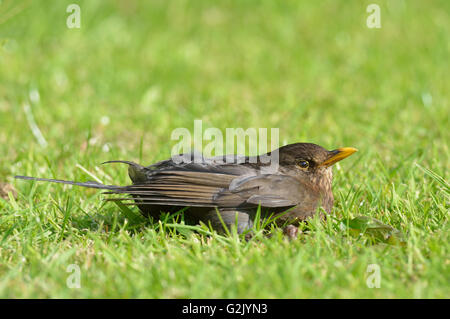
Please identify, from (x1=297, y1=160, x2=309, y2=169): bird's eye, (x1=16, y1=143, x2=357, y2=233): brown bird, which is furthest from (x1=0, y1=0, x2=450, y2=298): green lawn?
(x1=297, y1=160, x2=309, y2=169): bird's eye

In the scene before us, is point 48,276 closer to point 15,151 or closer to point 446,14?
point 15,151

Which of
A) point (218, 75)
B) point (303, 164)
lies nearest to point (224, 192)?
point (303, 164)

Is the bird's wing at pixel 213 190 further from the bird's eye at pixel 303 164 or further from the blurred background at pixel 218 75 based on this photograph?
the blurred background at pixel 218 75

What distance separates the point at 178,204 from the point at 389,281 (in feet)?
3.75

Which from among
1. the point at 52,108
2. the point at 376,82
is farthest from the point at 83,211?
the point at 376,82

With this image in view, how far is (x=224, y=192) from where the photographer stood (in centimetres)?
341

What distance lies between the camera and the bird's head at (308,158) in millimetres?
3689

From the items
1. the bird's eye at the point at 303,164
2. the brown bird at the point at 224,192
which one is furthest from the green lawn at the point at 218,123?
the bird's eye at the point at 303,164

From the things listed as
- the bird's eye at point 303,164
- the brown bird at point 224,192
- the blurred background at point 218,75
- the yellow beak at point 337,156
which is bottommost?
the brown bird at point 224,192

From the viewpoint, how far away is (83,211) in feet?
12.0

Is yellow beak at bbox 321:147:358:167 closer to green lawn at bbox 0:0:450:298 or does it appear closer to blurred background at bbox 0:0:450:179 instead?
green lawn at bbox 0:0:450:298

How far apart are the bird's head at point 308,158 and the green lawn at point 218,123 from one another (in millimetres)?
248

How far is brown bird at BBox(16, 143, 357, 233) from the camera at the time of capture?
11.1 feet

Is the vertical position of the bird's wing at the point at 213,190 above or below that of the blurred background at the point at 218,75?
below
